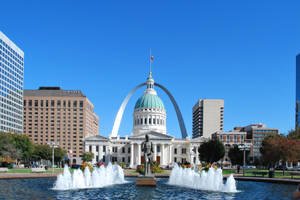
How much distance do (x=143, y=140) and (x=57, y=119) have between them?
56.7 m

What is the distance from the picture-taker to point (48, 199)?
29469mm

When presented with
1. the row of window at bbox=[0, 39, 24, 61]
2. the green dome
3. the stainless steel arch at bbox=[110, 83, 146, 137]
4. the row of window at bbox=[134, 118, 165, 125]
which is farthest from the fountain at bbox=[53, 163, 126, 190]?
the stainless steel arch at bbox=[110, 83, 146, 137]

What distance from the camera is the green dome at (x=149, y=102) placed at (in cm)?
15750

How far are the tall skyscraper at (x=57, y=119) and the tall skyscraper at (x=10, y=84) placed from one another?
30.3 meters

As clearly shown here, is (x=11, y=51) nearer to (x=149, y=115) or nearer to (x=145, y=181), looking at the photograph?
(x=149, y=115)

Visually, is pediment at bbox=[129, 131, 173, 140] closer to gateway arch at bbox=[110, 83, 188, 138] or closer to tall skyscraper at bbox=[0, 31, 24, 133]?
gateway arch at bbox=[110, 83, 188, 138]

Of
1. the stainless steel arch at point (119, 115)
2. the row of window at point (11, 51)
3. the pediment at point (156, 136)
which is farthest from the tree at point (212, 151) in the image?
the row of window at point (11, 51)

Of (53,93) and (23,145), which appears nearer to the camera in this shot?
(23,145)

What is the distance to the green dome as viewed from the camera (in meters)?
158

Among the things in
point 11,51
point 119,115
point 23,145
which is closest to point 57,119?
point 119,115

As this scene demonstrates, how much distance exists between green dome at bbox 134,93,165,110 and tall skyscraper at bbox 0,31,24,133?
157 ft

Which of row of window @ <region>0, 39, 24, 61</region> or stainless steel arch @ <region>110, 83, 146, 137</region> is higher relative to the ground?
row of window @ <region>0, 39, 24, 61</region>

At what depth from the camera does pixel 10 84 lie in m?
141

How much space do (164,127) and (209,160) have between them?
5409 cm
